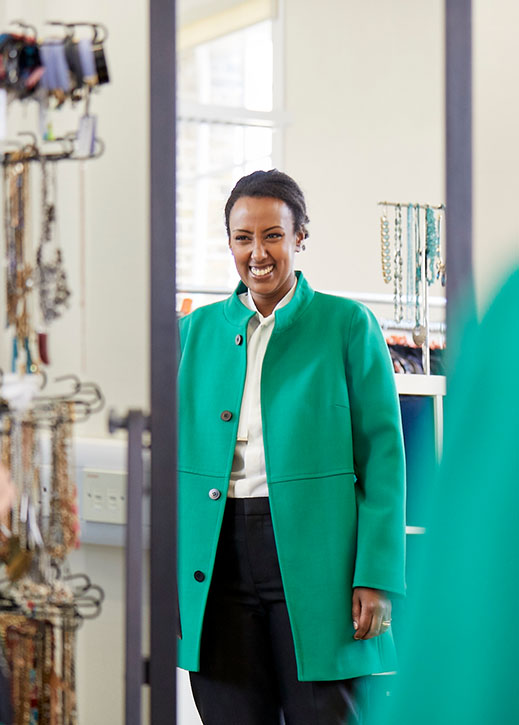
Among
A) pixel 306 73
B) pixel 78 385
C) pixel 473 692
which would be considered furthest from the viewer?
pixel 306 73

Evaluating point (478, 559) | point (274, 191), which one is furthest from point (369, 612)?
point (478, 559)

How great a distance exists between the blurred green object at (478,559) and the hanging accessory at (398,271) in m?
0.63

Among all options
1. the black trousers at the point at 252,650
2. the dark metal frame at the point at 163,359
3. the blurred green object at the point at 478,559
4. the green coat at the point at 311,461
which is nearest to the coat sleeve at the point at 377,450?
the green coat at the point at 311,461

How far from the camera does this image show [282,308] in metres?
1.06

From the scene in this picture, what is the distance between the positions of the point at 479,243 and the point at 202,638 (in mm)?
539

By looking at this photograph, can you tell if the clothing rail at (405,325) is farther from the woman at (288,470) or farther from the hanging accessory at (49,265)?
the hanging accessory at (49,265)

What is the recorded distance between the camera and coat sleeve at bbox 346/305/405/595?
1065 mm

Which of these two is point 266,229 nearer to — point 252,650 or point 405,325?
point 405,325

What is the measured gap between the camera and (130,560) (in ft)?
2.93

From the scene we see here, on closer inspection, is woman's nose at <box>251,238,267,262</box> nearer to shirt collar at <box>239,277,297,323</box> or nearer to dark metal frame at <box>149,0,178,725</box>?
shirt collar at <box>239,277,297,323</box>

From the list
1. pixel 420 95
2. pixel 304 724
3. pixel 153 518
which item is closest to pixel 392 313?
pixel 420 95

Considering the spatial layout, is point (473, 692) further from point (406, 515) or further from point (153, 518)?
point (406, 515)

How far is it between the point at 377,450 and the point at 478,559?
2.16 ft

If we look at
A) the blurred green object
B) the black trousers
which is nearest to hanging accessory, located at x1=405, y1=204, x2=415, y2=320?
the black trousers
